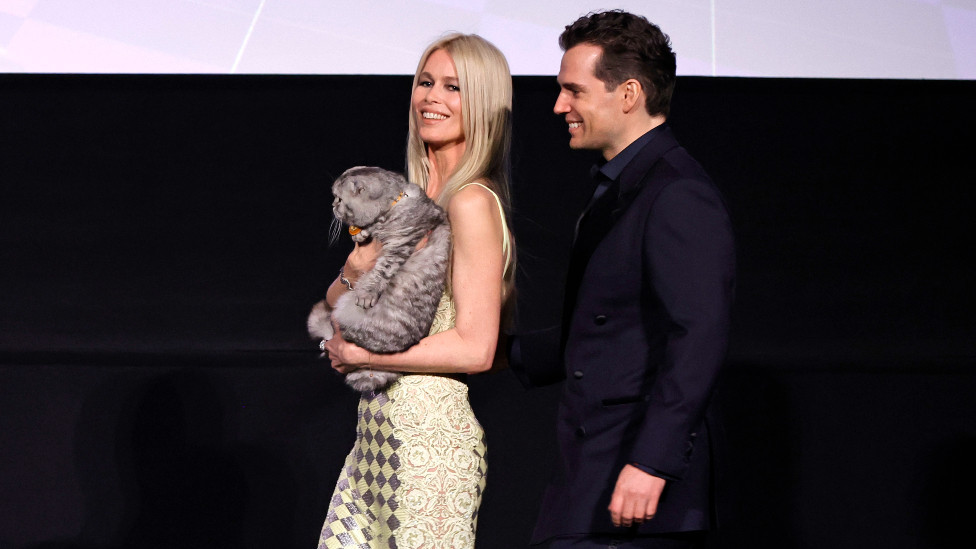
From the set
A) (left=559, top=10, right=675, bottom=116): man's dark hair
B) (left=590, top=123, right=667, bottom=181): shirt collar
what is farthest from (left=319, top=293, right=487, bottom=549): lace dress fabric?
(left=559, top=10, right=675, bottom=116): man's dark hair

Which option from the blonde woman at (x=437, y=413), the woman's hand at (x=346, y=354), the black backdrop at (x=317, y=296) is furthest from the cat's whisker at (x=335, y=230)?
the black backdrop at (x=317, y=296)

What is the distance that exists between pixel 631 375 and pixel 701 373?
141mm

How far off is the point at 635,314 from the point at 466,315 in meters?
0.39

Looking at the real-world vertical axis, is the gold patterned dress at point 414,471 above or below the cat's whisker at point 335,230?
below

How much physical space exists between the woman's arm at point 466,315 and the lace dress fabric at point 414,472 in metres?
0.06

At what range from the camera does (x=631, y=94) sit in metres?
1.74

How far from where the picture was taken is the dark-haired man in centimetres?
151

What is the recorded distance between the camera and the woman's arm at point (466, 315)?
1.89 m

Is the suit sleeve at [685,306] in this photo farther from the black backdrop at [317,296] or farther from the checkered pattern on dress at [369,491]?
the black backdrop at [317,296]

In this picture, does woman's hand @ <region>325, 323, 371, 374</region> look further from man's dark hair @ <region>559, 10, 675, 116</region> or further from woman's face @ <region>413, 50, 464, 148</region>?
man's dark hair @ <region>559, 10, 675, 116</region>

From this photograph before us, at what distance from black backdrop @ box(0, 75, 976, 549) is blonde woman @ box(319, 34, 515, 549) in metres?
1.59

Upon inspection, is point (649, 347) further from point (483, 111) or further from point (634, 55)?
point (483, 111)

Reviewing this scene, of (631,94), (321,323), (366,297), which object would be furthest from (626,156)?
(321,323)

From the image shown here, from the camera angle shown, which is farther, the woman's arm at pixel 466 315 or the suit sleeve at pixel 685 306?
the woman's arm at pixel 466 315
